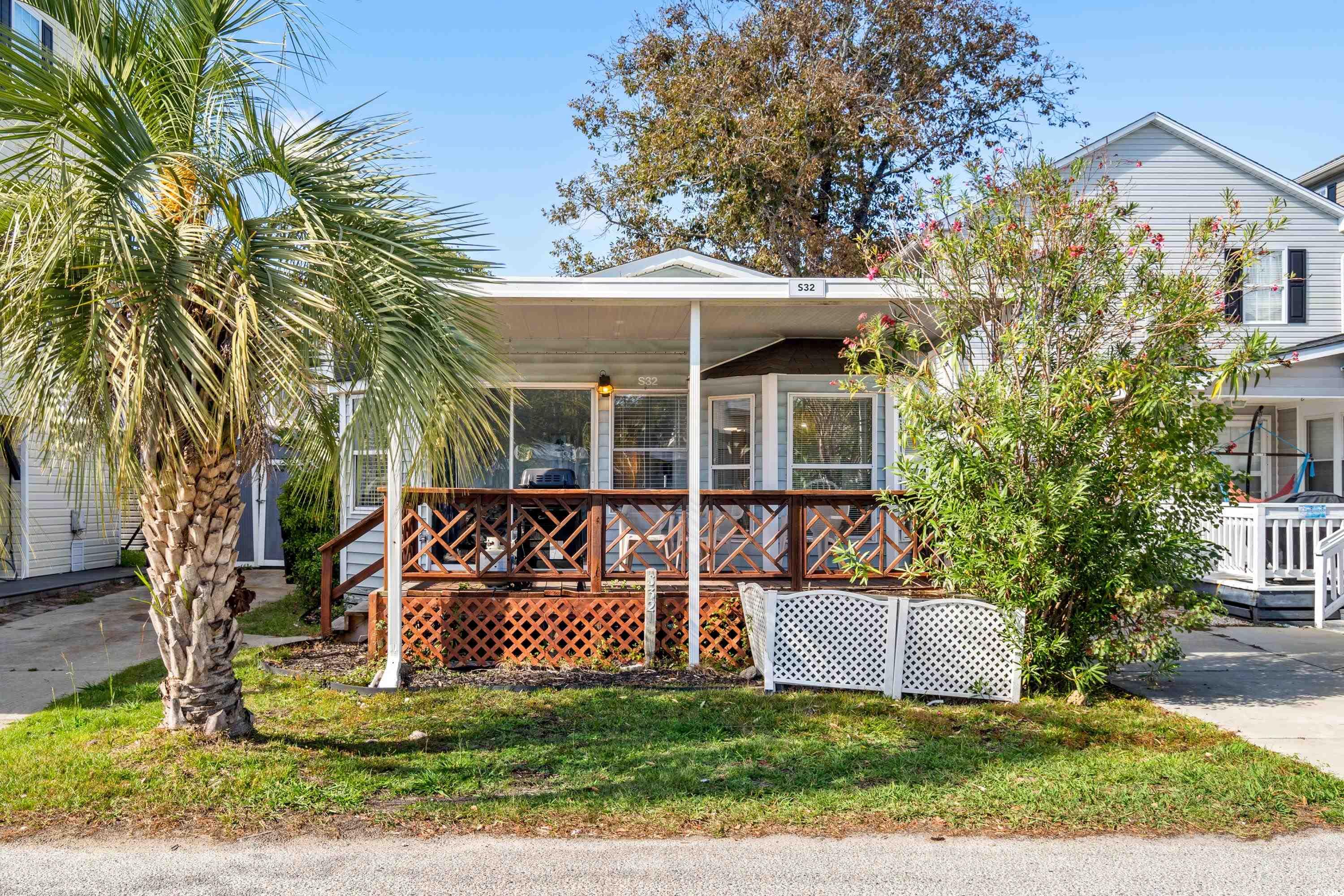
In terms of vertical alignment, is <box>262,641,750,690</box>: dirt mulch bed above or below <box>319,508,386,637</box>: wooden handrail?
below

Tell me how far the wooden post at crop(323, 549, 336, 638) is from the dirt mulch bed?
112 centimetres

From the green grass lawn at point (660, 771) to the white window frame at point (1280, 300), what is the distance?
438 inches

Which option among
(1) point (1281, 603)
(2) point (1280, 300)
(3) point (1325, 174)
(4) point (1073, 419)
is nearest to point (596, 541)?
(4) point (1073, 419)

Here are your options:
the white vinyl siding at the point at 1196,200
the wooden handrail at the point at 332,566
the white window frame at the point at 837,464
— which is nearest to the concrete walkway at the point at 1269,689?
the white window frame at the point at 837,464

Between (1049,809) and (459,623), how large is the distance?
4988mm

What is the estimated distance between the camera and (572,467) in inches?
428

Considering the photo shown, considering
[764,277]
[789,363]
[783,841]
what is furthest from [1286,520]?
[783,841]

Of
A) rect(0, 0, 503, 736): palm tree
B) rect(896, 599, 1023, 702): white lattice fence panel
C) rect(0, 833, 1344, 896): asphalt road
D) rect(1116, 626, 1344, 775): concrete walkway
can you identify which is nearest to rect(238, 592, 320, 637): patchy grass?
rect(0, 0, 503, 736): palm tree

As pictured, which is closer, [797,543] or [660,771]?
[660,771]

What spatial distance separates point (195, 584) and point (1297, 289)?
52.8 ft

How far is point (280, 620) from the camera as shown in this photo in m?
10.5

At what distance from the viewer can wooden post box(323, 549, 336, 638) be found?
9234 millimetres

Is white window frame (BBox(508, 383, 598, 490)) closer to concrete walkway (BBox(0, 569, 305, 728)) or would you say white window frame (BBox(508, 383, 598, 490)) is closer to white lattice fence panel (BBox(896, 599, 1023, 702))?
concrete walkway (BBox(0, 569, 305, 728))

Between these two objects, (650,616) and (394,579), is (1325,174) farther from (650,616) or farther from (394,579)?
(394,579)
